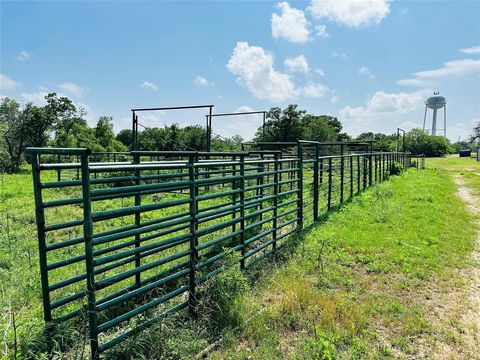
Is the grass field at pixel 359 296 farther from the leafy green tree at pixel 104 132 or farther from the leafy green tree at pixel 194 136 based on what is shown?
the leafy green tree at pixel 104 132

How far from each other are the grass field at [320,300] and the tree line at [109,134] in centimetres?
983


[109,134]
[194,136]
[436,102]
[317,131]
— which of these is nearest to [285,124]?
[317,131]

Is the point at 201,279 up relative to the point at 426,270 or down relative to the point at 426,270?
up

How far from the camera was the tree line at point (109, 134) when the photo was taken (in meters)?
27.2

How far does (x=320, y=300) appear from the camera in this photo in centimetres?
354

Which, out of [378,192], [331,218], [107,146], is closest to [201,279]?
[331,218]

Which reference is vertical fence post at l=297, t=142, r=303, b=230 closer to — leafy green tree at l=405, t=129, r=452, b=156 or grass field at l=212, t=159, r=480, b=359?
grass field at l=212, t=159, r=480, b=359

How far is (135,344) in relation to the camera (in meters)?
2.57

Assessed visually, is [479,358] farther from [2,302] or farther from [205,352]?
[2,302]

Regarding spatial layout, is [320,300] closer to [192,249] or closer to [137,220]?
[192,249]

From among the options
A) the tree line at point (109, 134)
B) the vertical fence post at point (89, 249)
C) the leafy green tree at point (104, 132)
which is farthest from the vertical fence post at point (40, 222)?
the leafy green tree at point (104, 132)

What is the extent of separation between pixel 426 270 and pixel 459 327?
1439 millimetres

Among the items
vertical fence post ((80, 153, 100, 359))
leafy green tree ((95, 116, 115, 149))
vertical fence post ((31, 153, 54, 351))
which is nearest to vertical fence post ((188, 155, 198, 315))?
vertical fence post ((80, 153, 100, 359))

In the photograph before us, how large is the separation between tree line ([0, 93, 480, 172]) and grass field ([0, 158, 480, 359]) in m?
9.83
